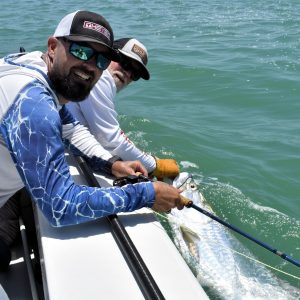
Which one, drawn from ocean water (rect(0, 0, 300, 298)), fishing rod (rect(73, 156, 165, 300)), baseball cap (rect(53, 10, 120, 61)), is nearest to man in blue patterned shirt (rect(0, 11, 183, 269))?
baseball cap (rect(53, 10, 120, 61))

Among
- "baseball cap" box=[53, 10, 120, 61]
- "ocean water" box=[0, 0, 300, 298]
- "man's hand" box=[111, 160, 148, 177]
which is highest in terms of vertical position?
"baseball cap" box=[53, 10, 120, 61]

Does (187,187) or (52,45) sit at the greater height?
(52,45)

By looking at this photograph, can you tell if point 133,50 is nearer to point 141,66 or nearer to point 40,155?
point 141,66

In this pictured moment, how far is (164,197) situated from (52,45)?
105 cm

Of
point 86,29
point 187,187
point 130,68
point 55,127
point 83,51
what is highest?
point 86,29

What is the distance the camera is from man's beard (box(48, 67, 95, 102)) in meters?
2.53

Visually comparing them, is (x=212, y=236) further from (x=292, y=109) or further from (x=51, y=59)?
(x=292, y=109)

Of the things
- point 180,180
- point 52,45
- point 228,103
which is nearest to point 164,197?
point 52,45

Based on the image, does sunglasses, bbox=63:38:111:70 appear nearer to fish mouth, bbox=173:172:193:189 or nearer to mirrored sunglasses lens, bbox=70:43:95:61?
mirrored sunglasses lens, bbox=70:43:95:61

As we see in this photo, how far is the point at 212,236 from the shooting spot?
13.4 feet

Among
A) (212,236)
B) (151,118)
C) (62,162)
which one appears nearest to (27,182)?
(62,162)

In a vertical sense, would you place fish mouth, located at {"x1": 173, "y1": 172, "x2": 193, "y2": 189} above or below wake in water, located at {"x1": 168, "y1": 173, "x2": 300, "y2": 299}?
above

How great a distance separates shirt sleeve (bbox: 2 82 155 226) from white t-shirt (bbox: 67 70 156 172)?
4.99ft

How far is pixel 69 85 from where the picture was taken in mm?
2551
